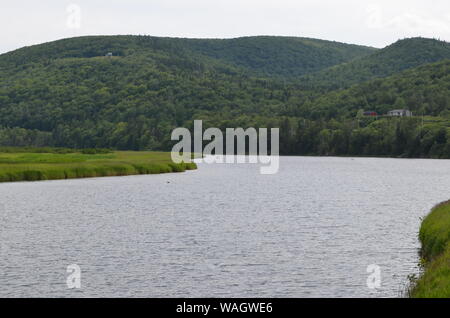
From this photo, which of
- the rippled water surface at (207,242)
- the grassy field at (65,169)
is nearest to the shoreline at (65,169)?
the grassy field at (65,169)

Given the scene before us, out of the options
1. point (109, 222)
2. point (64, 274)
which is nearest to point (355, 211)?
point (109, 222)

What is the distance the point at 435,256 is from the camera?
4022 cm

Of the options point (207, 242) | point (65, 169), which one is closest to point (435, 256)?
point (207, 242)

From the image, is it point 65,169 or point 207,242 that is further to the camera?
point 65,169

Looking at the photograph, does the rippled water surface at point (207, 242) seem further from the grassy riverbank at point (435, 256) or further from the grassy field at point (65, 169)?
the grassy field at point (65, 169)

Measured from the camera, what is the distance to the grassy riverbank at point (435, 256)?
30.1 metres

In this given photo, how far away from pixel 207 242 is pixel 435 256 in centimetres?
1793

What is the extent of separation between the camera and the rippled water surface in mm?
38438

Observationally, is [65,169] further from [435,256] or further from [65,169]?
[435,256]

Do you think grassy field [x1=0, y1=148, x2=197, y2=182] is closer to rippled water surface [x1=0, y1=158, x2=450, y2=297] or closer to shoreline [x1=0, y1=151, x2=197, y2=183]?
shoreline [x1=0, y1=151, x2=197, y2=183]

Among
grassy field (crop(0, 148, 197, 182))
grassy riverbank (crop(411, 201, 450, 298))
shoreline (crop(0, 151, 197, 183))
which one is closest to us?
grassy riverbank (crop(411, 201, 450, 298))

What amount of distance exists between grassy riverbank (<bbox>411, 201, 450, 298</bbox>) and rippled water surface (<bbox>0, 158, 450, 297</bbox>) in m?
1.47

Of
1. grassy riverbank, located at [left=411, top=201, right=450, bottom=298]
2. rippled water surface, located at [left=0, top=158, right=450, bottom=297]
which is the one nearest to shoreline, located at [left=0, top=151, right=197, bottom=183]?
rippled water surface, located at [left=0, top=158, right=450, bottom=297]

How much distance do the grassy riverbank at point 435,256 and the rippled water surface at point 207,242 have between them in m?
1.47
